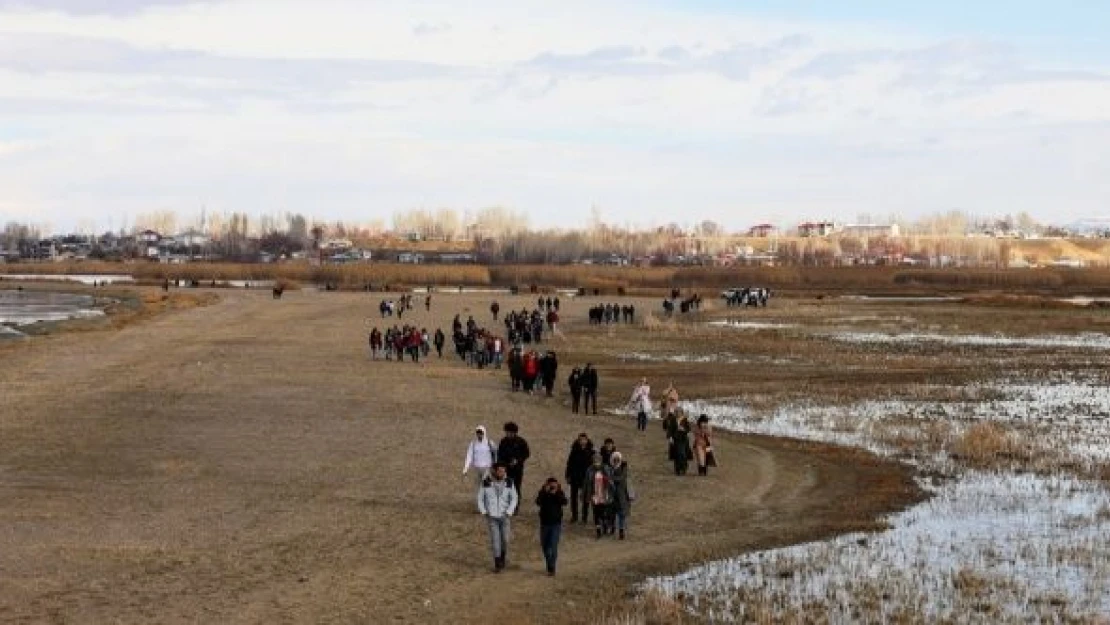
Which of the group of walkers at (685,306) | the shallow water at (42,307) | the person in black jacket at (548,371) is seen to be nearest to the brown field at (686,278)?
the group of walkers at (685,306)

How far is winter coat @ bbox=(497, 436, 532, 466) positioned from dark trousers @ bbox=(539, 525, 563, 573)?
355cm

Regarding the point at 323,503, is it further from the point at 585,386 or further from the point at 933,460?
the point at 585,386

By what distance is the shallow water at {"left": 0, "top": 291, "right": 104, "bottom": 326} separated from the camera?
86.1 metres

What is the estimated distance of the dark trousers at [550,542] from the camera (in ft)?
61.1

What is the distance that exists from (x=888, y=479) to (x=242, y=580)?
44.0 ft

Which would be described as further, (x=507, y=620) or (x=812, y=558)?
(x=812, y=558)

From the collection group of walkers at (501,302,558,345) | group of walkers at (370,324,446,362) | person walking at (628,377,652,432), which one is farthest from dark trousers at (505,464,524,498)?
group of walkers at (501,302,558,345)

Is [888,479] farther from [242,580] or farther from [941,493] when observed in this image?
[242,580]

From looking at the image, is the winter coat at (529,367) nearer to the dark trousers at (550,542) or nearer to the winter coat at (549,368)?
the winter coat at (549,368)

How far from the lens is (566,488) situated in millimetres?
25453

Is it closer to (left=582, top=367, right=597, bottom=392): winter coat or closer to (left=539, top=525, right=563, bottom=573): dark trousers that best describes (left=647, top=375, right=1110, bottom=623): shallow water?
(left=539, top=525, right=563, bottom=573): dark trousers

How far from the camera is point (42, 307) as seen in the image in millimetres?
101938

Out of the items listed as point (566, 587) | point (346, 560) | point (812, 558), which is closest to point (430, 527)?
point (346, 560)

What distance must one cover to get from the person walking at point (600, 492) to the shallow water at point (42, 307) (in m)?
64.4
